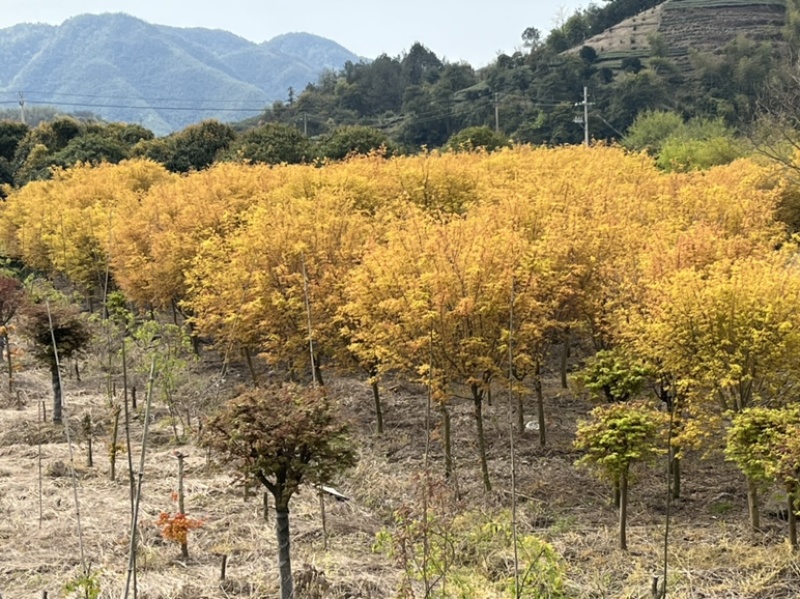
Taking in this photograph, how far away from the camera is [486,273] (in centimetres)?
1264

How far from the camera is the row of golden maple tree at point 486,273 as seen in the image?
1117 cm

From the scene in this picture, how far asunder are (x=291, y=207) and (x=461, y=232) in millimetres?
7874

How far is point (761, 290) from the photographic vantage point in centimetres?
1084

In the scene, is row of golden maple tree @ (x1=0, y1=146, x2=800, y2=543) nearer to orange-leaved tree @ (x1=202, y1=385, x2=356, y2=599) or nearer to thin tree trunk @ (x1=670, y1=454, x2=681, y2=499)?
thin tree trunk @ (x1=670, y1=454, x2=681, y2=499)

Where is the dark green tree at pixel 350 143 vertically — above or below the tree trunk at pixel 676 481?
above

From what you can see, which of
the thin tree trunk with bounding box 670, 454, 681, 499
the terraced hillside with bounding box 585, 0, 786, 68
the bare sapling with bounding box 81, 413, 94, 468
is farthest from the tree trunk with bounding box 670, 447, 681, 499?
the terraced hillside with bounding box 585, 0, 786, 68

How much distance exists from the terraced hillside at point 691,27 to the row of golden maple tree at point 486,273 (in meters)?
61.4

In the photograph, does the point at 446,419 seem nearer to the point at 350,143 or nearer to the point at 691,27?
the point at 350,143

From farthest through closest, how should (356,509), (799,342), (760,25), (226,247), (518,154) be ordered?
(760,25) < (518,154) < (226,247) < (356,509) < (799,342)

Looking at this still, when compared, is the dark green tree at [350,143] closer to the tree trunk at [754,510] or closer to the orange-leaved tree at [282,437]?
the tree trunk at [754,510]

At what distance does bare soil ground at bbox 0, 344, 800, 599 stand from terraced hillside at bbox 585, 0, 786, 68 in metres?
72.4

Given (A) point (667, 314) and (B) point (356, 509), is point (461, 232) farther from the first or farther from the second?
(B) point (356, 509)

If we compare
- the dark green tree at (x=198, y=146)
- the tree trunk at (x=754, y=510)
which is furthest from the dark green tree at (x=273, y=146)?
the tree trunk at (x=754, y=510)

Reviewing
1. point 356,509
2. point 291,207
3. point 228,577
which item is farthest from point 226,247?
point 228,577
